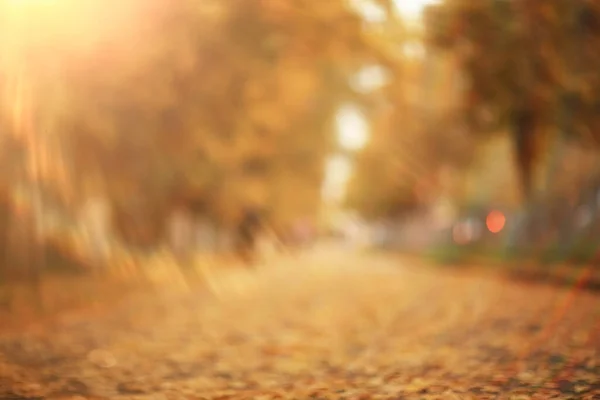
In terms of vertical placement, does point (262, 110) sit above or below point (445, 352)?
above

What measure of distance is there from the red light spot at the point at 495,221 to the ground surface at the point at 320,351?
60.7ft

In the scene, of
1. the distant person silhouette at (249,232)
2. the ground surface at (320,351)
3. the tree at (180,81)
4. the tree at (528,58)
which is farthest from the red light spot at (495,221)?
the tree at (528,58)

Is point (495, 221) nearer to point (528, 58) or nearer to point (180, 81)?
point (528, 58)

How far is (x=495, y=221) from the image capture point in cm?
3644

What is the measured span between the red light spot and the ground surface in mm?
18493

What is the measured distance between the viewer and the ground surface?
21.2 feet

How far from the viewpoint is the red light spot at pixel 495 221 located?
34.7 m

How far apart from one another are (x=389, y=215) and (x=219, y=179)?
35.7m

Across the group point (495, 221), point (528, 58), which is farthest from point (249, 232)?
point (528, 58)

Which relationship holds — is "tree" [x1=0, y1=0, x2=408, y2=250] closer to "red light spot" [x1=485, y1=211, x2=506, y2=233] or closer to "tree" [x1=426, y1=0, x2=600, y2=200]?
"tree" [x1=426, y1=0, x2=600, y2=200]

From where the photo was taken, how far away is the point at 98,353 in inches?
349

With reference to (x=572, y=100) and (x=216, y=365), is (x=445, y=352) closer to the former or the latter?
(x=216, y=365)

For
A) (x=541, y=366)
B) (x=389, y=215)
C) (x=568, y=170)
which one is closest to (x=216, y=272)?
(x=568, y=170)

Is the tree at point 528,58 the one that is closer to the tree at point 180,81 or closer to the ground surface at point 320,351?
the tree at point 180,81
